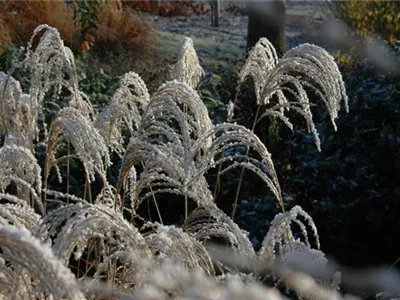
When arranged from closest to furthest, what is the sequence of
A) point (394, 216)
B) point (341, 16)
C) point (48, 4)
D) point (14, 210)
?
point (14, 210) < point (394, 216) < point (48, 4) < point (341, 16)

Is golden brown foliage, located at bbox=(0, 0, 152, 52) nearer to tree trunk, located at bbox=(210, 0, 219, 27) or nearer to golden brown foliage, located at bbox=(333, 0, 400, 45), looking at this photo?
golden brown foliage, located at bbox=(333, 0, 400, 45)

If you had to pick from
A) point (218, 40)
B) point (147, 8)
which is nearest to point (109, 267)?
point (218, 40)

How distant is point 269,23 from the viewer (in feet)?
30.2

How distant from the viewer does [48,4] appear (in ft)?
32.8

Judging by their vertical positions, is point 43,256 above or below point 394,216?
above

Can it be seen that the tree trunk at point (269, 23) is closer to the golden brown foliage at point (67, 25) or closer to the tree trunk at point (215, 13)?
the golden brown foliage at point (67, 25)

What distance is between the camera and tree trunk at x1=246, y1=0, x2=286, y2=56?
916 cm

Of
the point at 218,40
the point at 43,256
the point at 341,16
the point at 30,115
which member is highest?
the point at 43,256

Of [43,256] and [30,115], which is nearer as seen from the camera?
[43,256]

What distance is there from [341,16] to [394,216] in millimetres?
8509

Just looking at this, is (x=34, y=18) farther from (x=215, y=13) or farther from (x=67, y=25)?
(x=215, y=13)

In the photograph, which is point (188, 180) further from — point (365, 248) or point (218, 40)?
point (218, 40)

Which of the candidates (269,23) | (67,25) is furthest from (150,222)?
(67,25)

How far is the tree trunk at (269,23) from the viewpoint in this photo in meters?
9.16
